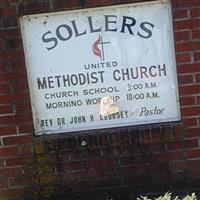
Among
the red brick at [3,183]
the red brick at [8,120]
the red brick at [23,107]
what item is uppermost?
the red brick at [23,107]

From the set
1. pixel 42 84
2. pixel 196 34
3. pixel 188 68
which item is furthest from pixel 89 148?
pixel 196 34

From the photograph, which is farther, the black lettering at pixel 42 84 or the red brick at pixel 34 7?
the black lettering at pixel 42 84

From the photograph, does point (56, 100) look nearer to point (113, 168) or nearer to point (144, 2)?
point (113, 168)

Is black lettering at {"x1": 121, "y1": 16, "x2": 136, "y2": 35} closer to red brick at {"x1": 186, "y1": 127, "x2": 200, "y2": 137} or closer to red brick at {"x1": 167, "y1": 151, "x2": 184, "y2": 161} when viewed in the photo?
red brick at {"x1": 186, "y1": 127, "x2": 200, "y2": 137}

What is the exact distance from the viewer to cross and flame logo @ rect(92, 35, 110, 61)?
15.5ft

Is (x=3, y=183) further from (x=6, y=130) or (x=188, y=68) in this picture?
(x=188, y=68)

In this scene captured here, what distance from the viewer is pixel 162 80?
4.78m

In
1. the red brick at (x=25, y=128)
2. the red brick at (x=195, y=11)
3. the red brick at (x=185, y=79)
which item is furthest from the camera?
the red brick at (x=25, y=128)

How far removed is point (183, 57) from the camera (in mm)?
4695

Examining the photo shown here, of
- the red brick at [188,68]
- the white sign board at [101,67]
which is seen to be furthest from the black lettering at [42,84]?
the red brick at [188,68]

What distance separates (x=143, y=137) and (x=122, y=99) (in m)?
0.36

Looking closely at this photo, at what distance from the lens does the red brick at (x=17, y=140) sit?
15.9ft

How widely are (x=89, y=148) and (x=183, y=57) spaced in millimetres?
1067

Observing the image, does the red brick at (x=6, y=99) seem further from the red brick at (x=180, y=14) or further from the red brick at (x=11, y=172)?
the red brick at (x=180, y=14)
